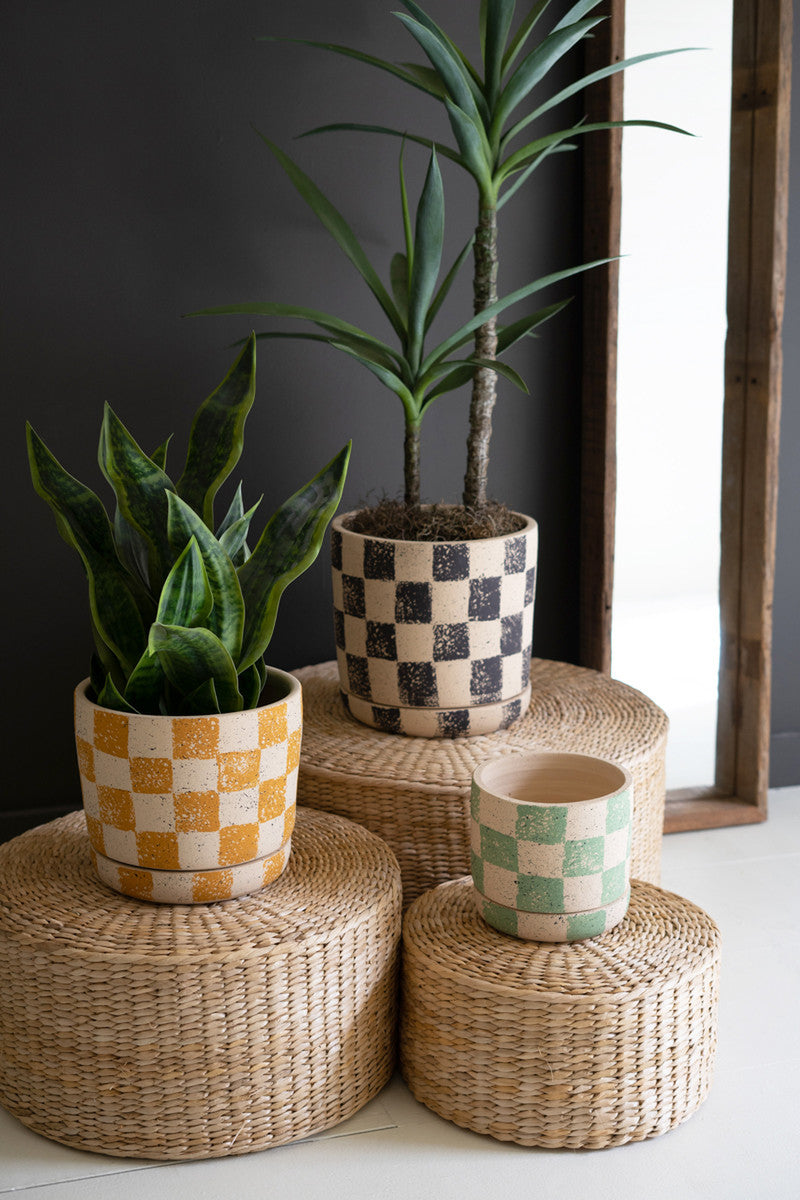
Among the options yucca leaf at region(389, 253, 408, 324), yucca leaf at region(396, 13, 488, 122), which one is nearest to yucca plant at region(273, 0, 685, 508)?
yucca leaf at region(396, 13, 488, 122)

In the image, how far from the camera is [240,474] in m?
1.85

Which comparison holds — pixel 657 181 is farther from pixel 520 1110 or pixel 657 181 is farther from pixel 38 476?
pixel 520 1110

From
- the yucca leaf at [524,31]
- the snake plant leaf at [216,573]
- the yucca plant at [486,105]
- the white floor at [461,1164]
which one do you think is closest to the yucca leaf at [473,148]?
the yucca plant at [486,105]

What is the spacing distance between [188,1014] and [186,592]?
16.5 inches

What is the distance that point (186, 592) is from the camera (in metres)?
1.17

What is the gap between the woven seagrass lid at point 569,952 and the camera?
3.84 feet

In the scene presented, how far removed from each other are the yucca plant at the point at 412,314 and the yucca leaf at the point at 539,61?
0.13 m

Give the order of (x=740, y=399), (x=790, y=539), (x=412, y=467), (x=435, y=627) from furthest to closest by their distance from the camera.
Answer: (x=790, y=539) < (x=740, y=399) < (x=412, y=467) < (x=435, y=627)

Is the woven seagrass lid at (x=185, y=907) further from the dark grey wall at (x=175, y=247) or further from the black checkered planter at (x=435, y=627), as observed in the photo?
the dark grey wall at (x=175, y=247)

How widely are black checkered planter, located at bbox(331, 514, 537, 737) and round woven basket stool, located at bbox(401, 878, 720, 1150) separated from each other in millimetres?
381

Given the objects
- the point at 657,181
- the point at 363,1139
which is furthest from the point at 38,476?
the point at 657,181

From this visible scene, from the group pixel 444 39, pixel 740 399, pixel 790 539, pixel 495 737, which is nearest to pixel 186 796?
pixel 495 737

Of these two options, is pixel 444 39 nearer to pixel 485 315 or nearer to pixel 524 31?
pixel 524 31

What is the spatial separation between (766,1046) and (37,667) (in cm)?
117
